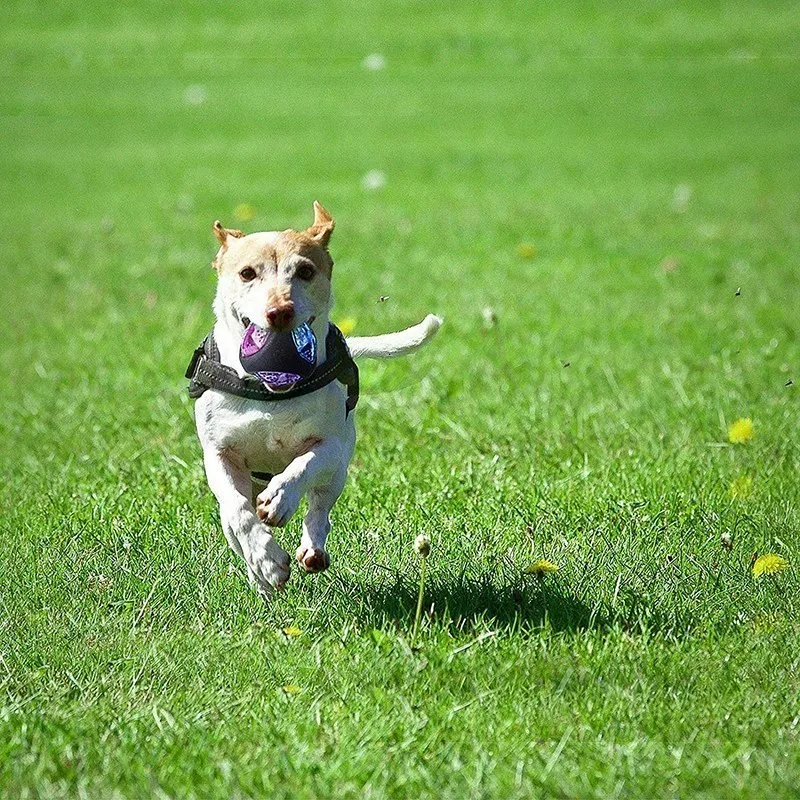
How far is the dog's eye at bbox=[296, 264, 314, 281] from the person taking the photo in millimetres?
3822

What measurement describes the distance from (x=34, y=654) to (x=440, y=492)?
1739 millimetres

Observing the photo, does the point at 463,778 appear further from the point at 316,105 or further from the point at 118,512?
the point at 316,105

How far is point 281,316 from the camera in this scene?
3.67 metres

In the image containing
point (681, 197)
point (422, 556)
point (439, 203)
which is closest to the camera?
point (422, 556)

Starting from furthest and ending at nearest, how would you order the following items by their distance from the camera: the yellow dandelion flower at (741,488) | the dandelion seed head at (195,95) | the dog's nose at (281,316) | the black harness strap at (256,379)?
the dandelion seed head at (195,95) → the yellow dandelion flower at (741,488) → the black harness strap at (256,379) → the dog's nose at (281,316)

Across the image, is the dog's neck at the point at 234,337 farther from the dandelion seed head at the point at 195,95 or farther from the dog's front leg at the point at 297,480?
the dandelion seed head at the point at 195,95

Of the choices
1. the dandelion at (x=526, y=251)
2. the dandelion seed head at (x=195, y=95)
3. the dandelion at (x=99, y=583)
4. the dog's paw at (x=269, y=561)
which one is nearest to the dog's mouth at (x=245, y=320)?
the dog's paw at (x=269, y=561)

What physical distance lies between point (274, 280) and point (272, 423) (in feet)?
1.36

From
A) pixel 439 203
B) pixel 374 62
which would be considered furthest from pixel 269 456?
pixel 374 62

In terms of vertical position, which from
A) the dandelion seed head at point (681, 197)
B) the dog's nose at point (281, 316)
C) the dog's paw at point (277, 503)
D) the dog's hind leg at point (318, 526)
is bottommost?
the dandelion seed head at point (681, 197)

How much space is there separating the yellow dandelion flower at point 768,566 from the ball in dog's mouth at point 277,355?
1.40m

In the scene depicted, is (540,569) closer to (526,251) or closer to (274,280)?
(274,280)

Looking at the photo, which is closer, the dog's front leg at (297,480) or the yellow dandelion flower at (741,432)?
the dog's front leg at (297,480)

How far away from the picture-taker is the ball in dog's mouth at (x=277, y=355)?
377 cm
